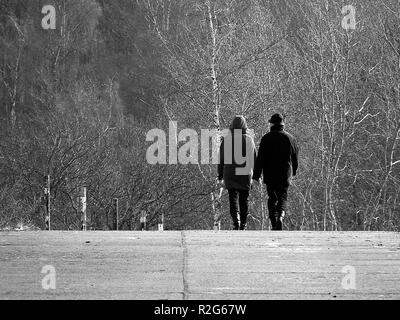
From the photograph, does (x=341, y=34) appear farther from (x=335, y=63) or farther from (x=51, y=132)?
(x=51, y=132)

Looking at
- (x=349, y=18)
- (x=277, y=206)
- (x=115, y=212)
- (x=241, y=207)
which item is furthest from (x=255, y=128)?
(x=277, y=206)

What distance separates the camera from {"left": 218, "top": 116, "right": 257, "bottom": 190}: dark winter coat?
59.0ft

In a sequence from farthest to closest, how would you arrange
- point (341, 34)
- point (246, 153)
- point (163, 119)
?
point (163, 119) < point (341, 34) < point (246, 153)

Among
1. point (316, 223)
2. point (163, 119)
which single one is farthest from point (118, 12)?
point (316, 223)

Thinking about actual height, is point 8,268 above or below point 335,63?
below

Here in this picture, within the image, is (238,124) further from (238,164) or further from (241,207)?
(241,207)

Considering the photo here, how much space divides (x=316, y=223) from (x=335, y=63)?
198 inches

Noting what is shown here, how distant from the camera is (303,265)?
34.6 ft

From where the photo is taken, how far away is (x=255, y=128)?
40.1 meters

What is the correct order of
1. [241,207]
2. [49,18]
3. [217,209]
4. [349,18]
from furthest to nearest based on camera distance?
1. [49,18]
2. [349,18]
3. [217,209]
4. [241,207]

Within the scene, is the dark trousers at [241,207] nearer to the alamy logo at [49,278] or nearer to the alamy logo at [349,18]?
the alamy logo at [49,278]

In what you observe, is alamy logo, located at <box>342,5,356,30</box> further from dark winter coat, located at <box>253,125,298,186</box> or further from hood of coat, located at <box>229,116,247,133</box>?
dark winter coat, located at <box>253,125,298,186</box>

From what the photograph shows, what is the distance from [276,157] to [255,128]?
2220cm
